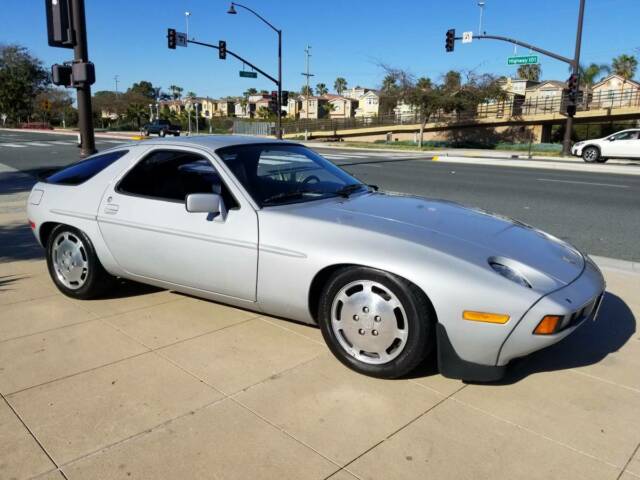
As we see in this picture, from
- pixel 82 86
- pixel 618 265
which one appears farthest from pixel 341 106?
pixel 618 265

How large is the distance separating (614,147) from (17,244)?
79.5ft

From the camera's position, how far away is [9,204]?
9266mm

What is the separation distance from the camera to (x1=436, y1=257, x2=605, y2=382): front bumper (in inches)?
108

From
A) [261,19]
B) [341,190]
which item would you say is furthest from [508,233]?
[261,19]

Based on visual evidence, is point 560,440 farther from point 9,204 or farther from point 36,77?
point 36,77

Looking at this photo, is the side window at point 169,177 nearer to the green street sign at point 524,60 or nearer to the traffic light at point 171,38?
the green street sign at point 524,60

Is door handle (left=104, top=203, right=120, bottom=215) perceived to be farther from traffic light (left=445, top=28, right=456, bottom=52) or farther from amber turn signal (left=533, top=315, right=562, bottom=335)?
traffic light (left=445, top=28, right=456, bottom=52)

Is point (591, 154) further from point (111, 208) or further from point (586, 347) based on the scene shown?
point (111, 208)

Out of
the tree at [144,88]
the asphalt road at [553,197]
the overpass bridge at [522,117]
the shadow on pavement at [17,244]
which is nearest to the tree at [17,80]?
the tree at [144,88]

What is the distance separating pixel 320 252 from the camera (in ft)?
10.4

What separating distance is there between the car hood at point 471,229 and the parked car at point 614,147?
22996 millimetres

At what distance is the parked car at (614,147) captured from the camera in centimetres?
2311

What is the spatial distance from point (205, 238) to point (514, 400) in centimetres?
215

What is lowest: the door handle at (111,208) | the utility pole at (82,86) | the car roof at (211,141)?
the door handle at (111,208)
